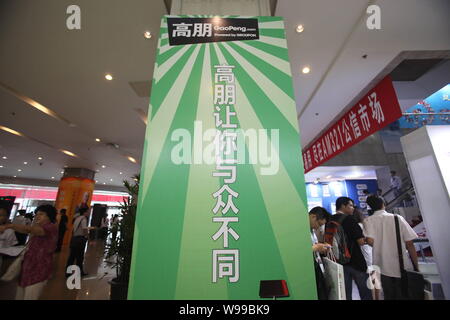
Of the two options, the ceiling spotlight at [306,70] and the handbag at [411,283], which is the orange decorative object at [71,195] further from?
the handbag at [411,283]

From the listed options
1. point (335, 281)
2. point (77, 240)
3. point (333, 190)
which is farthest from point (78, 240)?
point (333, 190)

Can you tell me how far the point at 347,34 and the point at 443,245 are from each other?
10.4 ft

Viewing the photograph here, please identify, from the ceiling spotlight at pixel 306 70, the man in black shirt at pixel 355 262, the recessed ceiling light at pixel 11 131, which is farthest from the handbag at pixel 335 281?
the recessed ceiling light at pixel 11 131

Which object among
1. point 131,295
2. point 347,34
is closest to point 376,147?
point 347,34

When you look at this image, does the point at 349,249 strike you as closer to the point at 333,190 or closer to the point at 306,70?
the point at 306,70

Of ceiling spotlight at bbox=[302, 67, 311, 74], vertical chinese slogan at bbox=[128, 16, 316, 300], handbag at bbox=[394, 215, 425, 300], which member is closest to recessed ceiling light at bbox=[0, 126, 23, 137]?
vertical chinese slogan at bbox=[128, 16, 316, 300]

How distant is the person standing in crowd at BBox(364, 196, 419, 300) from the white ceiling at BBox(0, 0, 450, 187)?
7.82 feet

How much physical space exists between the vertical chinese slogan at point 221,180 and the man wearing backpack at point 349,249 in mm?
1205

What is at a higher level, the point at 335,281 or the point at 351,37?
the point at 351,37

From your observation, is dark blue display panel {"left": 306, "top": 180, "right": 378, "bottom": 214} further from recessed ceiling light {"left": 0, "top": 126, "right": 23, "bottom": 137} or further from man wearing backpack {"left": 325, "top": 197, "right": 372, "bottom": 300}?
recessed ceiling light {"left": 0, "top": 126, "right": 23, "bottom": 137}

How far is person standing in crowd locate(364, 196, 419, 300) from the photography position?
2174mm

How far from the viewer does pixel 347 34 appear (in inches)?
110

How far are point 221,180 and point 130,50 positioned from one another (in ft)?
9.83

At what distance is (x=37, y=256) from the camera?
212 centimetres
